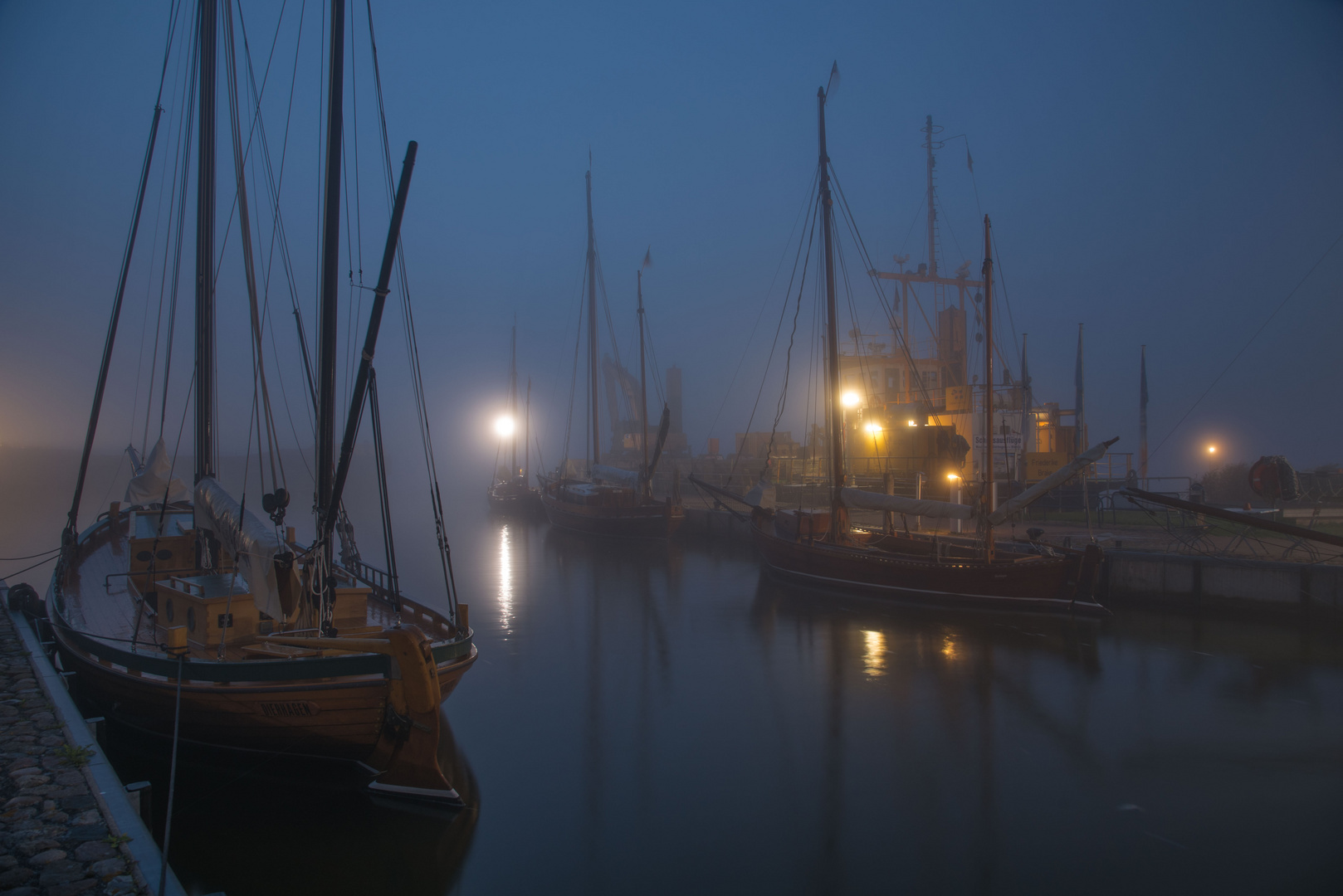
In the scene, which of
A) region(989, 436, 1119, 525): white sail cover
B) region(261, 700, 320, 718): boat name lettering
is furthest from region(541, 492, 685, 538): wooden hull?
region(261, 700, 320, 718): boat name lettering

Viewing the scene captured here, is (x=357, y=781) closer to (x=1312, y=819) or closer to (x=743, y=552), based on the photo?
(x=1312, y=819)

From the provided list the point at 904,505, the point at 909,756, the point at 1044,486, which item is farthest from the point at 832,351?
the point at 909,756

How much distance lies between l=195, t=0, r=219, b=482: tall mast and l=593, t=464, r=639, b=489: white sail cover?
2640 centimetres

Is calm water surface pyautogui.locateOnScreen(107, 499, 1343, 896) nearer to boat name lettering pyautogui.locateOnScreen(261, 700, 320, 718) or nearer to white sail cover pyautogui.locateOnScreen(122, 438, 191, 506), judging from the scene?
boat name lettering pyautogui.locateOnScreen(261, 700, 320, 718)

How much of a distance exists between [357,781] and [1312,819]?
1166 cm

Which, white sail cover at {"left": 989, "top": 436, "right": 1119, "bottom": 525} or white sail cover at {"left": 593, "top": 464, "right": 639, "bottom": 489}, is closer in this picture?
white sail cover at {"left": 989, "top": 436, "right": 1119, "bottom": 525}

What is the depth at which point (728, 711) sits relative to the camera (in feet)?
40.4

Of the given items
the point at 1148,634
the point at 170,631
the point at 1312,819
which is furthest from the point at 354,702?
the point at 1148,634

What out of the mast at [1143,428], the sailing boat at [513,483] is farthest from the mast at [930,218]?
the sailing boat at [513,483]

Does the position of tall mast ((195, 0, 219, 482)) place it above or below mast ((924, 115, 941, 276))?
below

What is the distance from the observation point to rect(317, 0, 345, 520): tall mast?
340 inches

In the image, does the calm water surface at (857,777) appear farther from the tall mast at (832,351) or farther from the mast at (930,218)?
the mast at (930,218)

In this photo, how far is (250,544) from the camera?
8.27 metres

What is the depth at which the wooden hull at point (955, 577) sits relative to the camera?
673 inches
